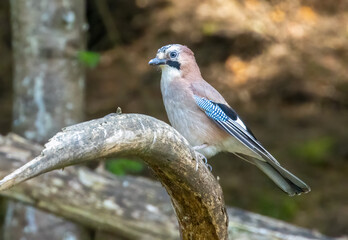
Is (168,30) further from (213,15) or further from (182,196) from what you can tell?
(182,196)

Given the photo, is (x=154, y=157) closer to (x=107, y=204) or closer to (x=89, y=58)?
(x=107, y=204)

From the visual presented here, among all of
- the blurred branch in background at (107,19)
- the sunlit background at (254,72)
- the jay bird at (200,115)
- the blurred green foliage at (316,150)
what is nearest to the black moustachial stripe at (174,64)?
the jay bird at (200,115)

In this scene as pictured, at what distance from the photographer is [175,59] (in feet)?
12.1

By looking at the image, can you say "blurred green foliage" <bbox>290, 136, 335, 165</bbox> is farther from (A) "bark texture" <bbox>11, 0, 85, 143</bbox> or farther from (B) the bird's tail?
(B) the bird's tail

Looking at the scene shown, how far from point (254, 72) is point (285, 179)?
11.2 ft

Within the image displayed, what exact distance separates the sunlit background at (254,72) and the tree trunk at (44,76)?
145 cm

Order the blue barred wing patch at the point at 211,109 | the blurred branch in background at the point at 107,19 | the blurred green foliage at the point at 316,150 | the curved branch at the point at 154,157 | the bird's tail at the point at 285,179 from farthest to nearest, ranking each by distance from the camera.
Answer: the blurred green foliage at the point at 316,150 → the blurred branch in background at the point at 107,19 → the blue barred wing patch at the point at 211,109 → the bird's tail at the point at 285,179 → the curved branch at the point at 154,157

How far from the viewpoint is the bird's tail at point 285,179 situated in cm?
354

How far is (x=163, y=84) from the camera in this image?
12.3 feet

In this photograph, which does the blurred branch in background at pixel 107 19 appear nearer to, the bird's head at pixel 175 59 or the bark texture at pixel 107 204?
the bark texture at pixel 107 204

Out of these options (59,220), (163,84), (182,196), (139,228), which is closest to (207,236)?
(182,196)

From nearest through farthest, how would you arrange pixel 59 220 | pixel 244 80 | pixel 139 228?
pixel 139 228, pixel 59 220, pixel 244 80

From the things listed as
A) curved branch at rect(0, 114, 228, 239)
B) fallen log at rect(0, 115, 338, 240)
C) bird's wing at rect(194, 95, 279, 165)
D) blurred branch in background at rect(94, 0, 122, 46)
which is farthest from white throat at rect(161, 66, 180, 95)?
blurred branch in background at rect(94, 0, 122, 46)

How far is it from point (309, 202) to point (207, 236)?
3254mm
